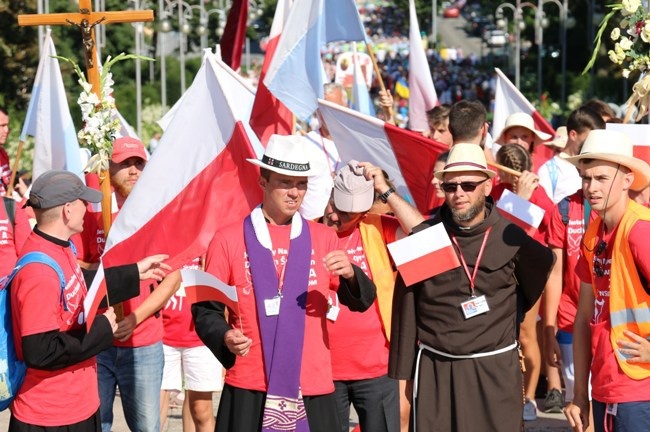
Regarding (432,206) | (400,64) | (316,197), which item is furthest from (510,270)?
(400,64)

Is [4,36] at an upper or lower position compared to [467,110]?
lower

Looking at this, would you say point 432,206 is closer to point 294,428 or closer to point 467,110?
point 467,110

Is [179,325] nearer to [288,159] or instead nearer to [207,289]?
[207,289]

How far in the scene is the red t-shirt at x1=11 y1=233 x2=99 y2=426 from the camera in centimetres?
621

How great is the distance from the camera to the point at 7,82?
29953 millimetres

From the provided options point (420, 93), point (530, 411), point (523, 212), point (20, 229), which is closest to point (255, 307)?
point (523, 212)

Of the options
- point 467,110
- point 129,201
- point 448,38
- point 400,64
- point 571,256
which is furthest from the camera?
point 448,38

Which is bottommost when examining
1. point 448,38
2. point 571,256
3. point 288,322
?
point 448,38

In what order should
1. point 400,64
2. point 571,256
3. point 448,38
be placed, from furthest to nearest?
1. point 448,38
2. point 400,64
3. point 571,256

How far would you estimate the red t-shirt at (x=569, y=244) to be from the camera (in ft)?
29.9

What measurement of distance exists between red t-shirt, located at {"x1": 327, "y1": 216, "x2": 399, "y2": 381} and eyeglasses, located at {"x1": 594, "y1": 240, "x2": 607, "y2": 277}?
162 cm

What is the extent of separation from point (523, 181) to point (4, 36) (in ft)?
74.2

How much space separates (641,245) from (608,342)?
1.66ft

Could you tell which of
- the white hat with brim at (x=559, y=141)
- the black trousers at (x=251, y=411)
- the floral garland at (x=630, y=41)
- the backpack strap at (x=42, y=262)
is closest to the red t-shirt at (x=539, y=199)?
the white hat with brim at (x=559, y=141)
